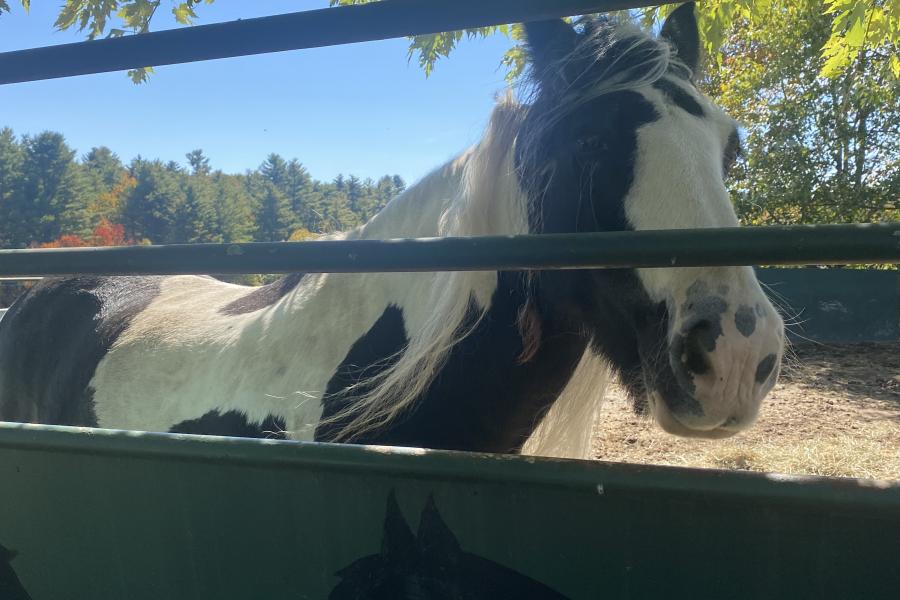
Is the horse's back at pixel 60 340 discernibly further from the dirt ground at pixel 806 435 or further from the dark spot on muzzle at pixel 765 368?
the dark spot on muzzle at pixel 765 368

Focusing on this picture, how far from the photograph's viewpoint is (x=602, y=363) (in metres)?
A: 1.64

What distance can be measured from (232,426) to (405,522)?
50.1 inches

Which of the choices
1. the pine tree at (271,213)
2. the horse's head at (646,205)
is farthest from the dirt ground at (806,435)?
the pine tree at (271,213)

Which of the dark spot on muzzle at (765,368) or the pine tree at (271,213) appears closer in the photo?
the dark spot on muzzle at (765,368)

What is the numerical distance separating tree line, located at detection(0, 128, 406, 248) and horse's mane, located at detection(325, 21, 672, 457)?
89.5 feet

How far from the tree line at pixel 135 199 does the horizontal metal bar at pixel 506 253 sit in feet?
91.2

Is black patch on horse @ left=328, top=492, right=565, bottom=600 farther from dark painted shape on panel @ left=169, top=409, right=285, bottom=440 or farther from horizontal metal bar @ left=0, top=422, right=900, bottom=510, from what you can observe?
dark painted shape on panel @ left=169, top=409, right=285, bottom=440

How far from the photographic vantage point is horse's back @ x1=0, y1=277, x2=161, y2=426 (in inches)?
113

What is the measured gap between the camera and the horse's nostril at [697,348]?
113 centimetres

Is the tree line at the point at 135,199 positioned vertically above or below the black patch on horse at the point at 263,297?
above

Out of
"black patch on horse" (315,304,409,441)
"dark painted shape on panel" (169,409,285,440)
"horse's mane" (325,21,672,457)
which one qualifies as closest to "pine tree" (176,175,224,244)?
"dark painted shape on panel" (169,409,285,440)

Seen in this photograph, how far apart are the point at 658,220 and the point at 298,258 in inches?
30.4

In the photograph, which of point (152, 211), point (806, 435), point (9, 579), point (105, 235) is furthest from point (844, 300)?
point (152, 211)

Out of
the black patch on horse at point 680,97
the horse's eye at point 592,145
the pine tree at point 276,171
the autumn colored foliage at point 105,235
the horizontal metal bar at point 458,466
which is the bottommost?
the horizontal metal bar at point 458,466
